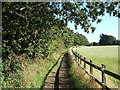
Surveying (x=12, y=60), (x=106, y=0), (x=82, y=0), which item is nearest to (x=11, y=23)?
(x=12, y=60)

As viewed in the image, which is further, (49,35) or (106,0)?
(49,35)

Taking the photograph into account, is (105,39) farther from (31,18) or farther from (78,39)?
(31,18)

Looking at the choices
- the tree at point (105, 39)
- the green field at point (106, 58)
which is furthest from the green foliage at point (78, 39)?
the green field at point (106, 58)

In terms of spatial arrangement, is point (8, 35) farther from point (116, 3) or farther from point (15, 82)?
point (116, 3)

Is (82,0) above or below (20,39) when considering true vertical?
above

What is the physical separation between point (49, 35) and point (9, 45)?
29.2 feet

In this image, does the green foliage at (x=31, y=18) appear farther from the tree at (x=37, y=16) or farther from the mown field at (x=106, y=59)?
the mown field at (x=106, y=59)

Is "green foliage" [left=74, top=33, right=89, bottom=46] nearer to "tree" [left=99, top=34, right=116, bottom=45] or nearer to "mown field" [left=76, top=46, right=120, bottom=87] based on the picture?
"tree" [left=99, top=34, right=116, bottom=45]

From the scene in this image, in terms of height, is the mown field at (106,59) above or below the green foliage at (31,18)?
below

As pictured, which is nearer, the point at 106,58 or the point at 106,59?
the point at 106,59

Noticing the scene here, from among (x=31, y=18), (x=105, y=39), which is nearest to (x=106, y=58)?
(x=31, y=18)

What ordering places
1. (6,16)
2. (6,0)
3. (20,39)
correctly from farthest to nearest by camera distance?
(20,39) → (6,16) → (6,0)

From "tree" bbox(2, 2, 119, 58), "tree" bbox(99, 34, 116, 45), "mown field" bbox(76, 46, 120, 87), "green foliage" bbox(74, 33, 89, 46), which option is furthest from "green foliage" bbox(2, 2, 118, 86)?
"tree" bbox(99, 34, 116, 45)

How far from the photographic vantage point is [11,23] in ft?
41.7
